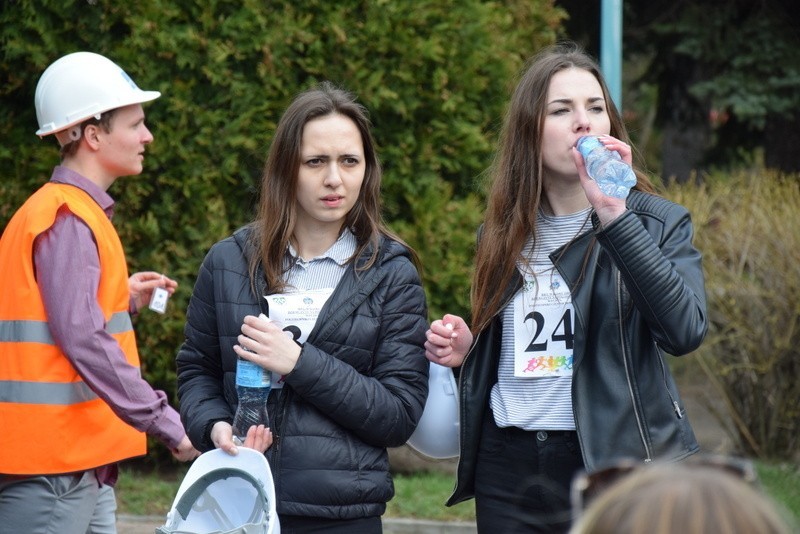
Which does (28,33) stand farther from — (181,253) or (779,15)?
(779,15)

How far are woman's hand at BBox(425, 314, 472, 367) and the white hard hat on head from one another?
137 cm

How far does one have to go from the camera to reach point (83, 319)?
11.7ft

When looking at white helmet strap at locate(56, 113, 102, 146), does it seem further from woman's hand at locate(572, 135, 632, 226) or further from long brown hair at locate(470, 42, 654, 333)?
woman's hand at locate(572, 135, 632, 226)

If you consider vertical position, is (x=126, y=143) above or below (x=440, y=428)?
above

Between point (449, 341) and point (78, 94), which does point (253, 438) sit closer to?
point (449, 341)

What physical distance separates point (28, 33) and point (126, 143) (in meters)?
2.87

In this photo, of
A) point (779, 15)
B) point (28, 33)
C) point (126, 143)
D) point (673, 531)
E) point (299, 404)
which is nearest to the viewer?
point (673, 531)

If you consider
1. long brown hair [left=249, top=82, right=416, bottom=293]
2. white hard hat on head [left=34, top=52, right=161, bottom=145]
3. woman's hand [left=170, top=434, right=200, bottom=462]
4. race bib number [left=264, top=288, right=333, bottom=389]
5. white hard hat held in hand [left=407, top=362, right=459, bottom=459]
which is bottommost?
woman's hand [left=170, top=434, right=200, bottom=462]

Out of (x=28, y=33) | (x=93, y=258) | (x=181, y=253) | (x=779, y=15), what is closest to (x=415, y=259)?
(x=93, y=258)

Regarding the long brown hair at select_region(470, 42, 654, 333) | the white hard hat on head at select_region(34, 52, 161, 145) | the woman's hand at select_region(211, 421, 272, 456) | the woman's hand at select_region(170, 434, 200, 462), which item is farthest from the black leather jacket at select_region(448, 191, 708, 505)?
the white hard hat on head at select_region(34, 52, 161, 145)

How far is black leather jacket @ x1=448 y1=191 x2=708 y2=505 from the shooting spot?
2.90 metres

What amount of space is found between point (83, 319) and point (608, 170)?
1.66 m

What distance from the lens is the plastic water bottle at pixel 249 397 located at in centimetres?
321

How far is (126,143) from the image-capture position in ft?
13.0
